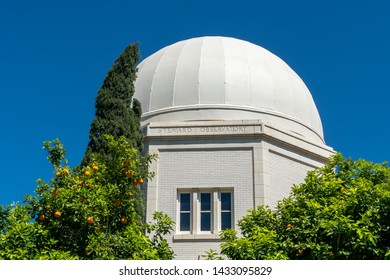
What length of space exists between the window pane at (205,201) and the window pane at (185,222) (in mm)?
574

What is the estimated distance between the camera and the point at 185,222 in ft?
64.0

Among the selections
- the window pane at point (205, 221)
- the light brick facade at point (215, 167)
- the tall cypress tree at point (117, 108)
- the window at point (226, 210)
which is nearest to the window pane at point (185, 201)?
the light brick facade at point (215, 167)

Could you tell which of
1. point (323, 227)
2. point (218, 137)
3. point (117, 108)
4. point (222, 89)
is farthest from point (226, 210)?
point (323, 227)

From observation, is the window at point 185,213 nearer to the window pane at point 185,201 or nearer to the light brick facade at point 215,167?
the window pane at point 185,201

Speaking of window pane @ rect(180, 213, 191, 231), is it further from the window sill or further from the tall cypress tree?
the tall cypress tree

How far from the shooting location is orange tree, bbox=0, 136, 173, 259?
1070cm

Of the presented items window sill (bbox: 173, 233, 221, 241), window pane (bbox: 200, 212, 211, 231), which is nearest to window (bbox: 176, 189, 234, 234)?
window pane (bbox: 200, 212, 211, 231)

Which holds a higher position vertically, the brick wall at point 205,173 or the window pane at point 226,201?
the brick wall at point 205,173

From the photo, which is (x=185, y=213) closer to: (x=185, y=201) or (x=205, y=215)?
(x=185, y=201)

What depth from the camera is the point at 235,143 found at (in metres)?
20.2

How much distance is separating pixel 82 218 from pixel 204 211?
359 inches

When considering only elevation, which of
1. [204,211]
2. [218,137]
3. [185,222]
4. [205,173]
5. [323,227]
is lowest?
[323,227]

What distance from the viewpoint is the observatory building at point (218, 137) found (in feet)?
63.9
